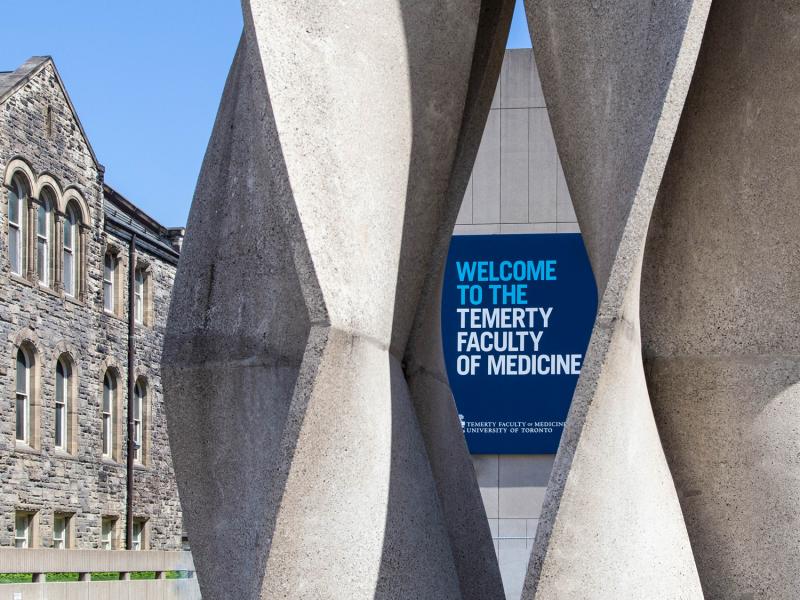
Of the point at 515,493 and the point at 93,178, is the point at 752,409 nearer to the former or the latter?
the point at 515,493

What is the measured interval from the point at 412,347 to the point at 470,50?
2.66ft

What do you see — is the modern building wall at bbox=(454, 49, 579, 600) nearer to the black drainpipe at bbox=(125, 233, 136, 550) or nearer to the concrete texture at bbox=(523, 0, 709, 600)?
the concrete texture at bbox=(523, 0, 709, 600)

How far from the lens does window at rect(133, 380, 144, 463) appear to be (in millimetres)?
38656

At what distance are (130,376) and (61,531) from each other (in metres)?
5.20

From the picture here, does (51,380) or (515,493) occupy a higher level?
(51,380)

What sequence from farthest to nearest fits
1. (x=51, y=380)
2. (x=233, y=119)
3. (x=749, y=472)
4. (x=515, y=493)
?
(x=51, y=380), (x=515, y=493), (x=233, y=119), (x=749, y=472)

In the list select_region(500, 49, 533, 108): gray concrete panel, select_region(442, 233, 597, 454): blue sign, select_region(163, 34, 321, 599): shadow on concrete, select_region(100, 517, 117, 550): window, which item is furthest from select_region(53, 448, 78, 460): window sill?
select_region(163, 34, 321, 599): shadow on concrete

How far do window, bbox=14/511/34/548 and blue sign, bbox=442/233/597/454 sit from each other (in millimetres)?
14529

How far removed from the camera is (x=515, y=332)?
65.8 feet

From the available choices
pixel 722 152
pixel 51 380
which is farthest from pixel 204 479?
pixel 51 380

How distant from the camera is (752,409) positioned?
368cm

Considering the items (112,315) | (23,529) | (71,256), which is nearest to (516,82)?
(23,529)

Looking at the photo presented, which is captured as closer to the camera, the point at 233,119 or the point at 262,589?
the point at 262,589

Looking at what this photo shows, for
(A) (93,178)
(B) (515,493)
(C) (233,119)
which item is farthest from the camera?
(A) (93,178)
